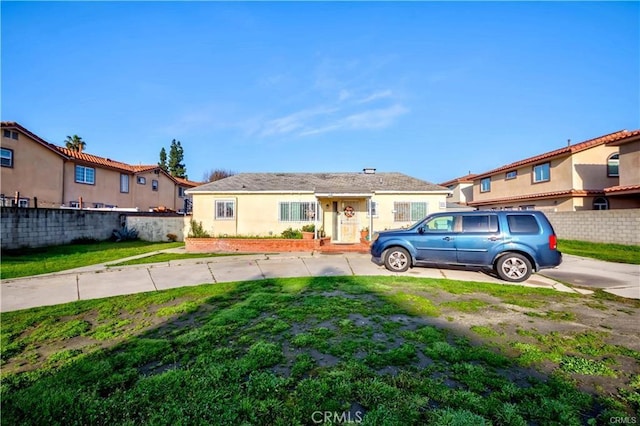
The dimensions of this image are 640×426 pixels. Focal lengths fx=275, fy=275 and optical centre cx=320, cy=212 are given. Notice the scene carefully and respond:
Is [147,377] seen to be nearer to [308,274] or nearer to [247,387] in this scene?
[247,387]

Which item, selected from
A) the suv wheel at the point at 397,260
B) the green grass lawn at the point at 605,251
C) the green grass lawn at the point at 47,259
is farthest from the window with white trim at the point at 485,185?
the green grass lawn at the point at 47,259

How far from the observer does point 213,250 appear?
45.9ft

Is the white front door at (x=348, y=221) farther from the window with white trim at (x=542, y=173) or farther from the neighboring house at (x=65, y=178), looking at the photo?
the neighboring house at (x=65, y=178)

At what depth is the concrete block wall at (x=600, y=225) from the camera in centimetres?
1310

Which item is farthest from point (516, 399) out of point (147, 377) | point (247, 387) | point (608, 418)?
point (147, 377)

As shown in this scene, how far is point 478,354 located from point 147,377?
3827 mm

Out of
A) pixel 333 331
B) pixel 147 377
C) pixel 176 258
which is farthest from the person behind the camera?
pixel 176 258

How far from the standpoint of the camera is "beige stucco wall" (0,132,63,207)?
18203 millimetres

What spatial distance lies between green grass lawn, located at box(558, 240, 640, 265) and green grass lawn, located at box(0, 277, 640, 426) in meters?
7.56

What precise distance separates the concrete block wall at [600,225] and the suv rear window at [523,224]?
33.7ft

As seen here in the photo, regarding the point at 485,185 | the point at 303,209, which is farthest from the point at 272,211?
the point at 485,185

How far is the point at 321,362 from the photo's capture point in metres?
3.27

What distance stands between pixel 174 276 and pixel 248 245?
570cm

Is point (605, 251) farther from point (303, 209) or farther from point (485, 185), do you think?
point (485, 185)
